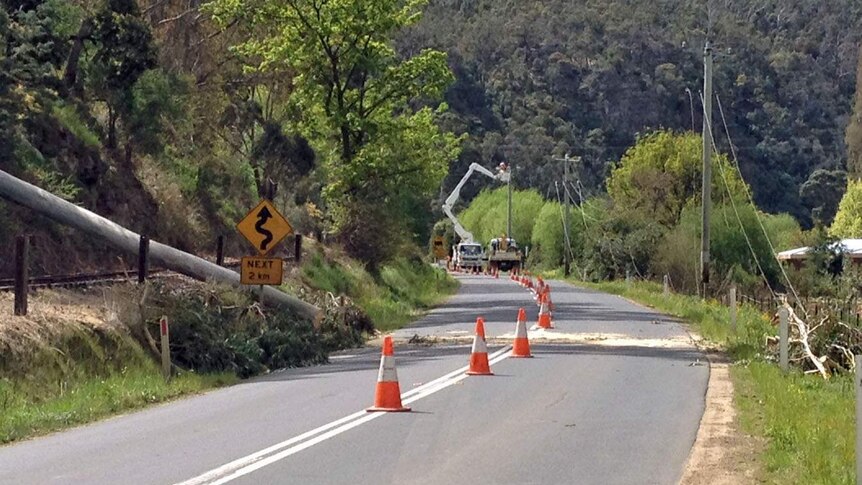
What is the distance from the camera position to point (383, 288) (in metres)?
47.3

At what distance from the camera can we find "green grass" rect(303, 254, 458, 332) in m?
38.0

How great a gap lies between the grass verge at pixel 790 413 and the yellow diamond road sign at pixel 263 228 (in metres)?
8.47

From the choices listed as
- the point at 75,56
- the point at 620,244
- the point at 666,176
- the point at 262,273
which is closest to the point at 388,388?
the point at 262,273

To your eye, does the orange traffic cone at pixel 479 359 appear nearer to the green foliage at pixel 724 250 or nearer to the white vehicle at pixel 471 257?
the green foliage at pixel 724 250

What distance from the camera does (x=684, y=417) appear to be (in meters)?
15.5

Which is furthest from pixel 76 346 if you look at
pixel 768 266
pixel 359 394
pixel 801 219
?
pixel 801 219

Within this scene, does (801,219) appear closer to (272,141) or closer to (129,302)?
(272,141)

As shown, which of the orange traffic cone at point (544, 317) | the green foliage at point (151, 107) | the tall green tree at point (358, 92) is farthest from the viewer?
the tall green tree at point (358, 92)

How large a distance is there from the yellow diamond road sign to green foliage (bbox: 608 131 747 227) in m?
48.7

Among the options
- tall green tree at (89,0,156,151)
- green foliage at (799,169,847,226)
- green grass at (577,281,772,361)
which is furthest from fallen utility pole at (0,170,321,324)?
green foliage at (799,169,847,226)

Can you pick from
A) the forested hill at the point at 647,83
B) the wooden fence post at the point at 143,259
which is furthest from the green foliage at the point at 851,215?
the wooden fence post at the point at 143,259

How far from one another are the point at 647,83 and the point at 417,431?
118475 mm

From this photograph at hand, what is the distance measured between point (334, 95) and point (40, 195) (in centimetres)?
2435

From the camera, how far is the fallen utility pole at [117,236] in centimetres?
2462
